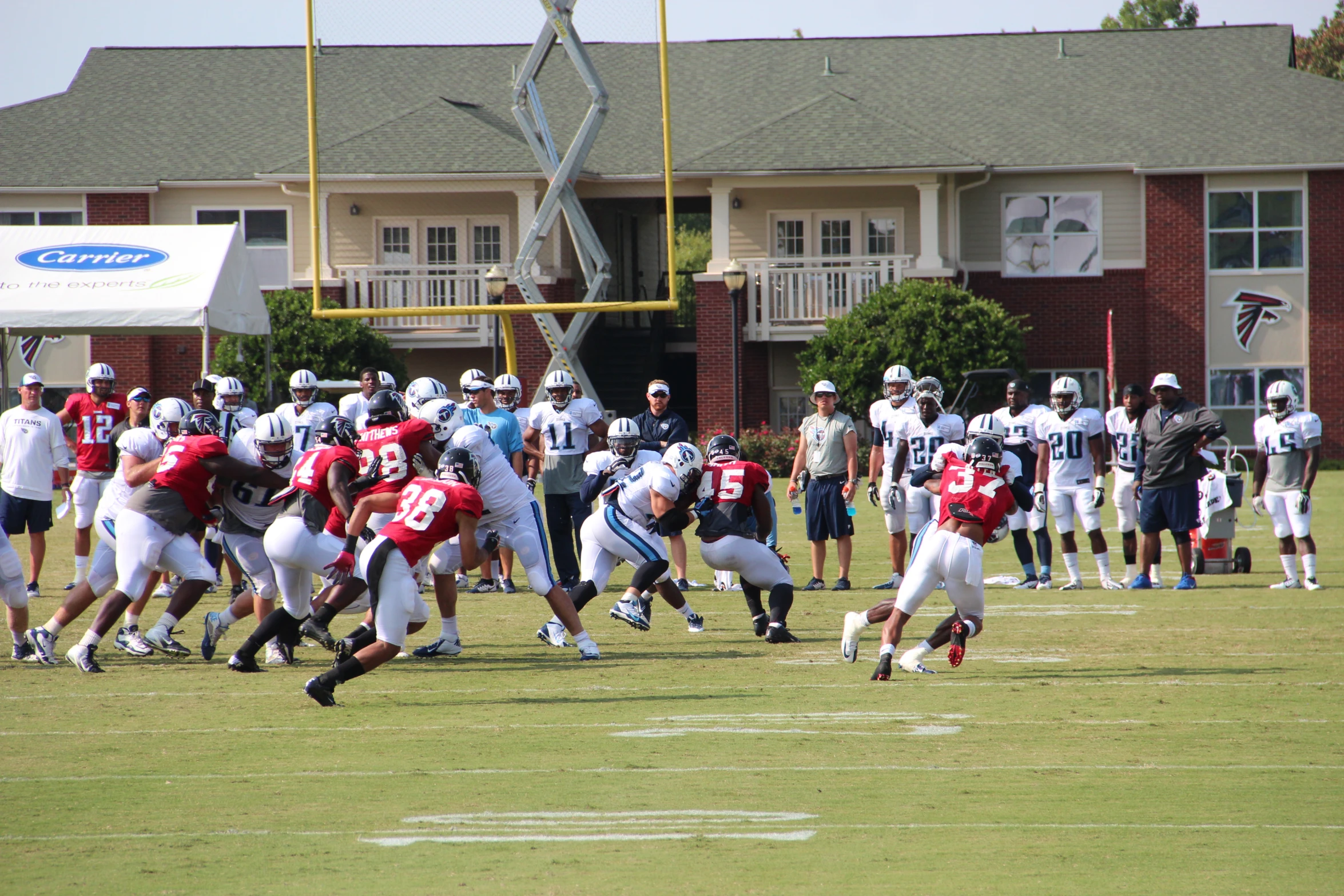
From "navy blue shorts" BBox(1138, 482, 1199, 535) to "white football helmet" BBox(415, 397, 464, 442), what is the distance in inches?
240

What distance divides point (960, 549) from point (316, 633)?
4016 millimetres

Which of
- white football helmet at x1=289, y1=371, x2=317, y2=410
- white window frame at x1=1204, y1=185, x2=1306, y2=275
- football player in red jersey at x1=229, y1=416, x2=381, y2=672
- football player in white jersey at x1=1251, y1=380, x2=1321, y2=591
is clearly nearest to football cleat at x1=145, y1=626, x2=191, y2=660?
football player in red jersey at x1=229, y1=416, x2=381, y2=672

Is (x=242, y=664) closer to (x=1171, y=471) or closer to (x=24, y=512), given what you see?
(x=24, y=512)

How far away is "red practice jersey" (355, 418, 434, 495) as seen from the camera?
9.12m

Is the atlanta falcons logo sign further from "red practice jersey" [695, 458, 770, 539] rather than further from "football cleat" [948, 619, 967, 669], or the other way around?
"football cleat" [948, 619, 967, 669]

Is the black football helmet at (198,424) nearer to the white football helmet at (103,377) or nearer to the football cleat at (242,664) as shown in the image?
the football cleat at (242,664)

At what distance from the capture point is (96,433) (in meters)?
12.5

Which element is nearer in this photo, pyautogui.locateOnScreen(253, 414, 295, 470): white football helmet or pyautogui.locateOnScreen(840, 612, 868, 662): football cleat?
pyautogui.locateOnScreen(840, 612, 868, 662): football cleat

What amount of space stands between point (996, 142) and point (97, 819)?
26562 mm

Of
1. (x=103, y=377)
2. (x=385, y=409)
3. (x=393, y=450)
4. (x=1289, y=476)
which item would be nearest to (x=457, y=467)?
(x=393, y=450)

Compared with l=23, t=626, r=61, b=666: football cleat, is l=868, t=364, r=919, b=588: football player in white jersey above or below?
above

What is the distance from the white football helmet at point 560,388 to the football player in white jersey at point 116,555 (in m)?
3.23

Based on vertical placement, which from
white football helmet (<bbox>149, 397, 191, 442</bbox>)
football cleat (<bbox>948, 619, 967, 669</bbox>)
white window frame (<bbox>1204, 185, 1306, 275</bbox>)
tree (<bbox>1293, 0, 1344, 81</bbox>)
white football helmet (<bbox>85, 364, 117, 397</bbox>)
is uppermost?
tree (<bbox>1293, 0, 1344, 81</bbox>)

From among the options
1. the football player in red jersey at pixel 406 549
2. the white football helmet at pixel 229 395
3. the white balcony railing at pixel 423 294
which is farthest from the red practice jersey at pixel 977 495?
the white balcony railing at pixel 423 294
